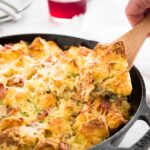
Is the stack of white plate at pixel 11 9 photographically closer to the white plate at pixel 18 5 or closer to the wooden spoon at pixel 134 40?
the white plate at pixel 18 5

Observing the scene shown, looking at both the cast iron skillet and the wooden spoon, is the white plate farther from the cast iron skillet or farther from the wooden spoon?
the wooden spoon

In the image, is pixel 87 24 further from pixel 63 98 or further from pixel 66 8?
pixel 63 98

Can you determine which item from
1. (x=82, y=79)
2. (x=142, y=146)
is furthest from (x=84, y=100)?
(x=142, y=146)

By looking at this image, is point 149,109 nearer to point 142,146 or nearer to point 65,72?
point 142,146

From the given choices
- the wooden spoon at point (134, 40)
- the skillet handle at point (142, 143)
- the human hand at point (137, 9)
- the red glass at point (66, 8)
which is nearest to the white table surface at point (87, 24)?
the red glass at point (66, 8)

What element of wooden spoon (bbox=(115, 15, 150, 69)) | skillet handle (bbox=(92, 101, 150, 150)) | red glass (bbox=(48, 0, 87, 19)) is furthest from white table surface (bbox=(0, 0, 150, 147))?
skillet handle (bbox=(92, 101, 150, 150))

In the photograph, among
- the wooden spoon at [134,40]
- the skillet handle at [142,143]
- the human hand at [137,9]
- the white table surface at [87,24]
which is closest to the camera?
the skillet handle at [142,143]
